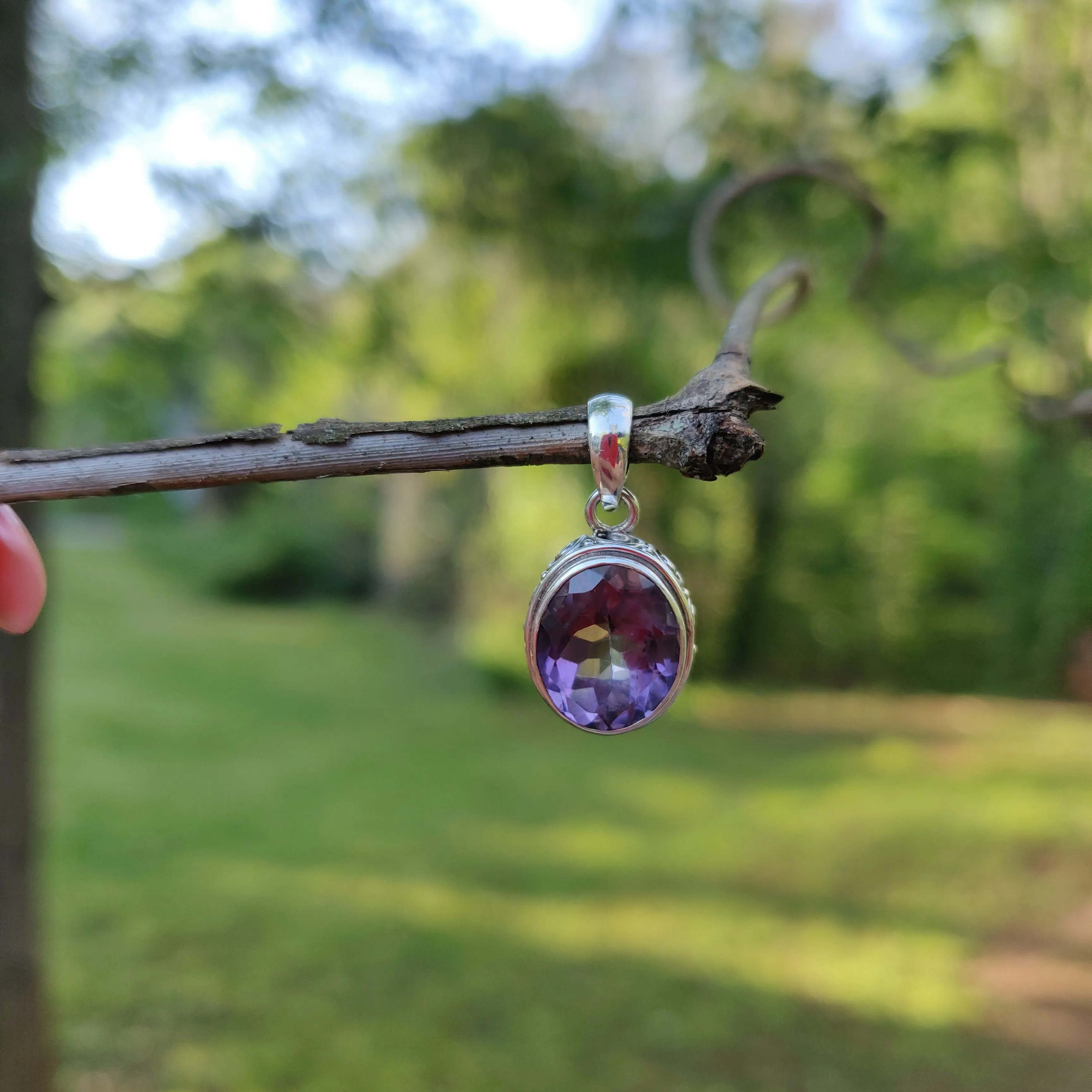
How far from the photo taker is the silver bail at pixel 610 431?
930 millimetres

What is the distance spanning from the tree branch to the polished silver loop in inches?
5.0

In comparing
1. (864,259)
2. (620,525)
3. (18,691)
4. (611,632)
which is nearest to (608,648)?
(611,632)

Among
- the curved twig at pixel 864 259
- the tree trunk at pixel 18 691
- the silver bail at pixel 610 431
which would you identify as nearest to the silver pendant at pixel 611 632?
the silver bail at pixel 610 431

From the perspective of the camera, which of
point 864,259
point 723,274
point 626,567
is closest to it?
point 626,567

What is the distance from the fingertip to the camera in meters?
1.18

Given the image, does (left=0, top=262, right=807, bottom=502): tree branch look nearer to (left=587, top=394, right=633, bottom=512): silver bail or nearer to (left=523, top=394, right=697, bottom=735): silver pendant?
(left=587, top=394, right=633, bottom=512): silver bail

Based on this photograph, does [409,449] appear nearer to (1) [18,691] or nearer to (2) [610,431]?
(2) [610,431]

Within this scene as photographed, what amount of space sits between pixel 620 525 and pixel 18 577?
736mm

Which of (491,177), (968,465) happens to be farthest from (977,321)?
(968,465)

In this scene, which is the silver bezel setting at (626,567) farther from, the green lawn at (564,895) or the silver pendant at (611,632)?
the green lawn at (564,895)

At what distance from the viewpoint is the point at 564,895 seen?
15.5 feet

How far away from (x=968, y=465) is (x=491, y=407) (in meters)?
3.73

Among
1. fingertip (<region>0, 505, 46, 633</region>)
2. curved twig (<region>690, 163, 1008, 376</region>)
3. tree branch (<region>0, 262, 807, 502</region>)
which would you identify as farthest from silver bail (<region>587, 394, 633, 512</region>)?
fingertip (<region>0, 505, 46, 633</region>)

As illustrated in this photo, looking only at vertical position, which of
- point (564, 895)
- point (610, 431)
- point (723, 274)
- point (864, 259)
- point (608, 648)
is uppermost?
point (723, 274)
